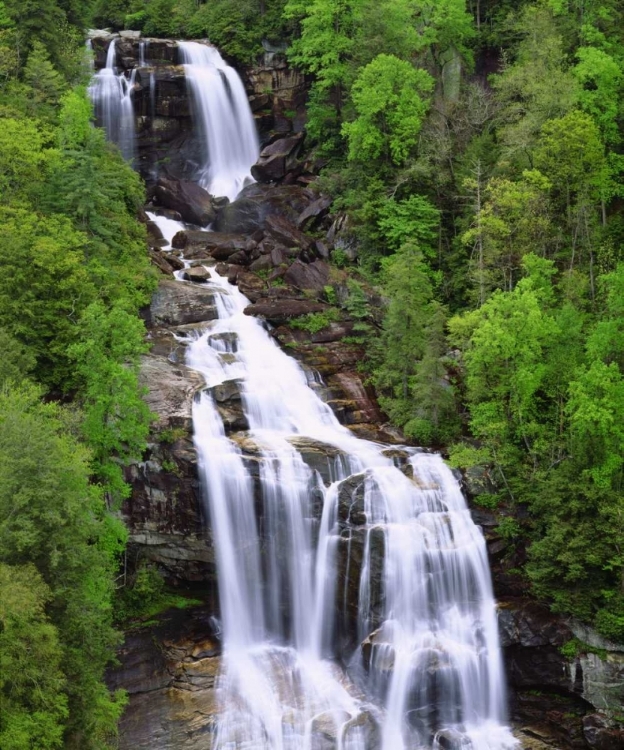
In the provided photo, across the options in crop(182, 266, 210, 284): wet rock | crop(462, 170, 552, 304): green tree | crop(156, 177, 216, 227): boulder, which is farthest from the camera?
crop(156, 177, 216, 227): boulder

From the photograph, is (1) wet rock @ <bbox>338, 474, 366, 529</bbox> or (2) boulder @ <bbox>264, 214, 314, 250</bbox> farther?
(2) boulder @ <bbox>264, 214, 314, 250</bbox>

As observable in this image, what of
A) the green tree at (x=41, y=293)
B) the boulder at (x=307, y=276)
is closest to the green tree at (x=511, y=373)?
the boulder at (x=307, y=276)

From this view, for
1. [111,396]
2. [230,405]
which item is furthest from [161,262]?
[111,396]

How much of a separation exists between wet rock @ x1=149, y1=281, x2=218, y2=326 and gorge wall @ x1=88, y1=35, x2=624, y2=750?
0.06m

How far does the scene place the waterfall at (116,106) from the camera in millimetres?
50438

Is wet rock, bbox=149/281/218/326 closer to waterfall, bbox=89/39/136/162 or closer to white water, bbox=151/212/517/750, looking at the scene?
white water, bbox=151/212/517/750

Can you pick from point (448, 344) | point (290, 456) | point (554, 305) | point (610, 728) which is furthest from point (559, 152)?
point (610, 728)

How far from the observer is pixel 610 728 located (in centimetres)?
2455

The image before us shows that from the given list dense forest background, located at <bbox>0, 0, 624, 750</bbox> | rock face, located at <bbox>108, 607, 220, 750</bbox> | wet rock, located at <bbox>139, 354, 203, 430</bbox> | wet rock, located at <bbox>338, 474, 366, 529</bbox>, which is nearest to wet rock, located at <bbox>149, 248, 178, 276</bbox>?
dense forest background, located at <bbox>0, 0, 624, 750</bbox>

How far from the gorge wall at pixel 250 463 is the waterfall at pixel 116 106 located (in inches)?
186

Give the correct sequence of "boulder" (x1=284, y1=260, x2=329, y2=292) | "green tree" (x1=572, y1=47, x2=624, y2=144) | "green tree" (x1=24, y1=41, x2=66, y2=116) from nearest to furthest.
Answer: "green tree" (x1=572, y1=47, x2=624, y2=144) < "green tree" (x1=24, y1=41, x2=66, y2=116) < "boulder" (x1=284, y1=260, x2=329, y2=292)

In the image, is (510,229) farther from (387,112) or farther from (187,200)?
(187,200)

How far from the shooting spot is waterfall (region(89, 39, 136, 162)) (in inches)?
1986

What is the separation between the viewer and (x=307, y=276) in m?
40.9
